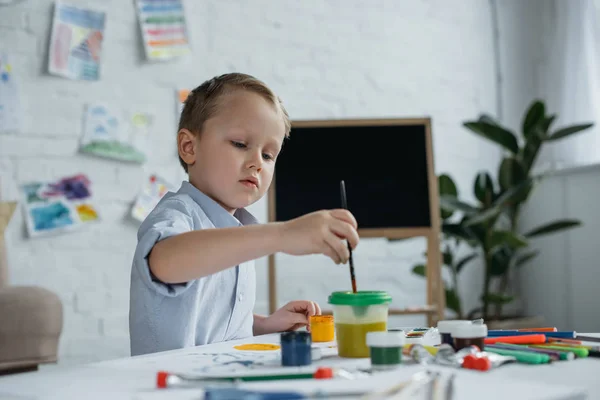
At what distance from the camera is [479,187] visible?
9.84ft

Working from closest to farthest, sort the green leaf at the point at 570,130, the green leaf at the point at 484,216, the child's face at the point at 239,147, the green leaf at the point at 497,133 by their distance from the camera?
the child's face at the point at 239,147
the green leaf at the point at 484,216
the green leaf at the point at 570,130
the green leaf at the point at 497,133

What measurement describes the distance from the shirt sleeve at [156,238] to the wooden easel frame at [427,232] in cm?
147

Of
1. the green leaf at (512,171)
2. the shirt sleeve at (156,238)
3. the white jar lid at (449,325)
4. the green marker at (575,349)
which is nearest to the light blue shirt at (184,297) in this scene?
the shirt sleeve at (156,238)

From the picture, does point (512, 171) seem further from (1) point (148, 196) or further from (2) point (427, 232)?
(1) point (148, 196)

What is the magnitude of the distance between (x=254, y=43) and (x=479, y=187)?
1.18m

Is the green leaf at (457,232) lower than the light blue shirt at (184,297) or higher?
higher

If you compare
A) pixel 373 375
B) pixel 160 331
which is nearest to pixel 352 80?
pixel 160 331

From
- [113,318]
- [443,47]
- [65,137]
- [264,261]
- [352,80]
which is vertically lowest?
[113,318]

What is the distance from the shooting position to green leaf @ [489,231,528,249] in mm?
2835

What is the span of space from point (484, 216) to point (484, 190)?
309 mm

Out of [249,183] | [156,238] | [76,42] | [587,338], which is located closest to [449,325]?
[587,338]

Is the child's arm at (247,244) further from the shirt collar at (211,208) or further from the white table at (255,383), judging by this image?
the shirt collar at (211,208)

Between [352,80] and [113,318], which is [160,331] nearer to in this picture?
[113,318]

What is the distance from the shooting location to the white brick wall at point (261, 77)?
2580 millimetres
